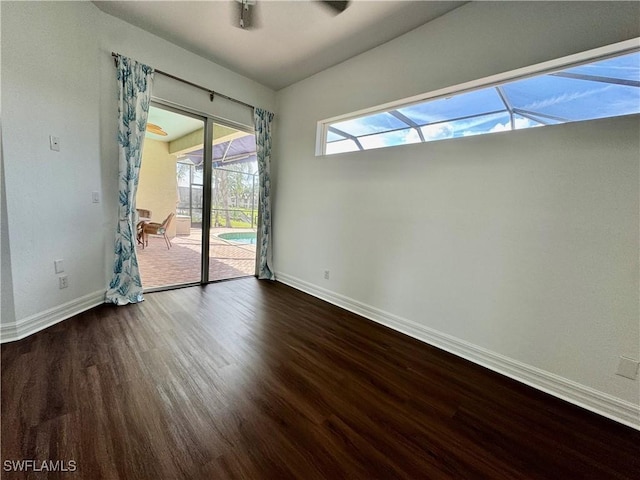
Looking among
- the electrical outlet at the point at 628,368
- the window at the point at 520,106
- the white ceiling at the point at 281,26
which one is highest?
the white ceiling at the point at 281,26

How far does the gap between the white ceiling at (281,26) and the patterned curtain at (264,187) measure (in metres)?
0.74

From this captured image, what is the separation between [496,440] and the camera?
1.35m

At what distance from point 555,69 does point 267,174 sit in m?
3.27

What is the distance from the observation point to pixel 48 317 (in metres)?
2.15

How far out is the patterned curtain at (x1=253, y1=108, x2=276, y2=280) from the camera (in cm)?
372

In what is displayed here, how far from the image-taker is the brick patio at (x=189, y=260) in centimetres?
352

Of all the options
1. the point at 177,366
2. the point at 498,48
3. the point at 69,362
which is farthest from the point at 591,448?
the point at 69,362

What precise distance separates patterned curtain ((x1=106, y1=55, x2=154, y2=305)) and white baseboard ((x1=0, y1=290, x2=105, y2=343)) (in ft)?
0.48

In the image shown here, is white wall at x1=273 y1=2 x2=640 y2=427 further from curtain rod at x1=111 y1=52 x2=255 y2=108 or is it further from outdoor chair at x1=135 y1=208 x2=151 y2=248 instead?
outdoor chair at x1=135 y1=208 x2=151 y2=248

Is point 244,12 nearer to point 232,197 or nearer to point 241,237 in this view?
point 232,197

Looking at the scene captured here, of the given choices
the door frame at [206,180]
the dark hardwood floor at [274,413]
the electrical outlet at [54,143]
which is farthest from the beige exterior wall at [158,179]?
the dark hardwood floor at [274,413]

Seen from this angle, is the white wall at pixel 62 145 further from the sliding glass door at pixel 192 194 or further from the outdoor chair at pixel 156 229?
the outdoor chair at pixel 156 229

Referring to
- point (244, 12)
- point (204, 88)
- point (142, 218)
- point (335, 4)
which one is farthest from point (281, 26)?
point (142, 218)

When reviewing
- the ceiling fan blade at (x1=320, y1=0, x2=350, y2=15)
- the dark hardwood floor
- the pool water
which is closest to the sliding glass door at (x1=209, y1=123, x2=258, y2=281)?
the pool water
